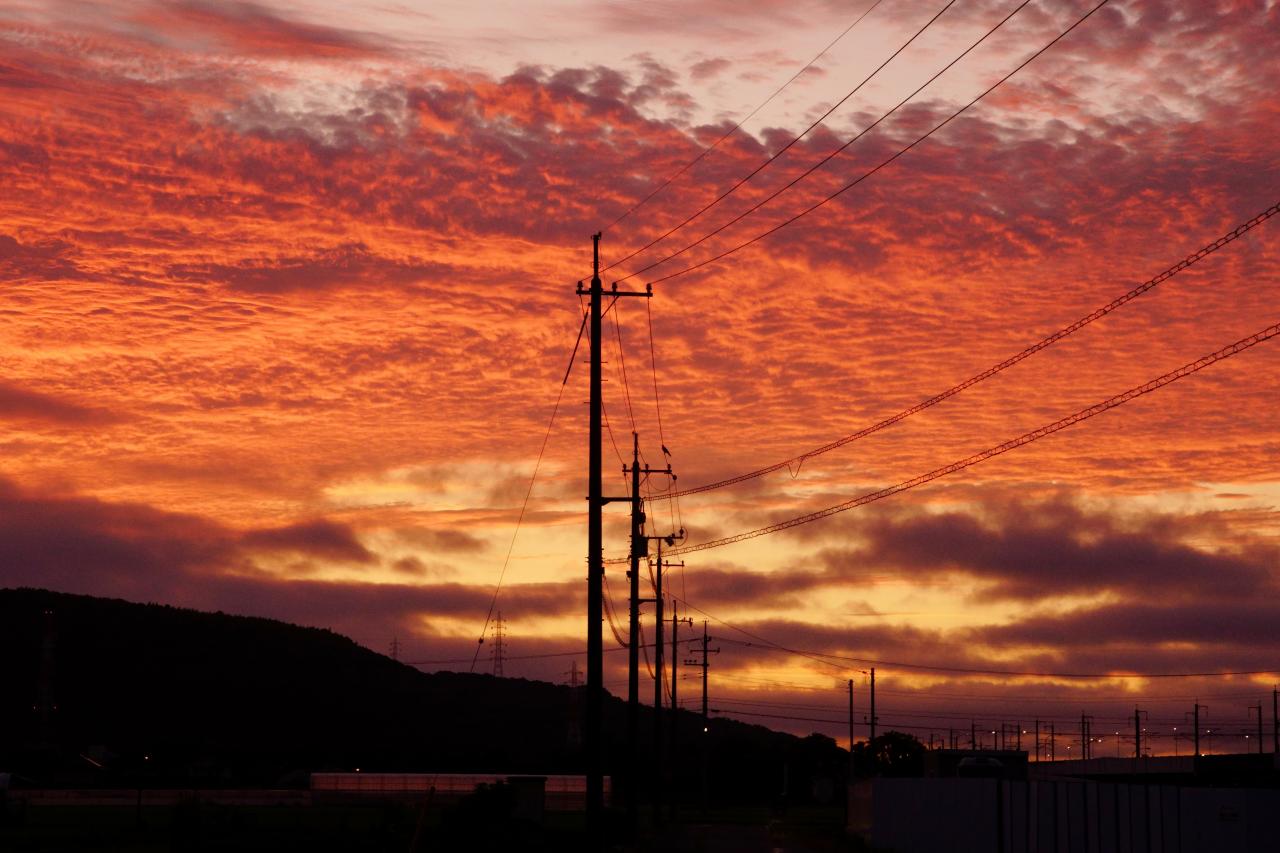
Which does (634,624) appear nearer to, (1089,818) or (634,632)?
(634,632)

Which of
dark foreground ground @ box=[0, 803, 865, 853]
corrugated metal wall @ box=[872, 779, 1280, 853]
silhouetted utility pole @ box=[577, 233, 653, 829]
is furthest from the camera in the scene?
dark foreground ground @ box=[0, 803, 865, 853]

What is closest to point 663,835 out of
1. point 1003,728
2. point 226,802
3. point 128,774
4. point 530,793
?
point 530,793

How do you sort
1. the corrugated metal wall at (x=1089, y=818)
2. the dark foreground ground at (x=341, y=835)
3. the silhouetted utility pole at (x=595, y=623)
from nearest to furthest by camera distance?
1. the corrugated metal wall at (x=1089, y=818)
2. the silhouetted utility pole at (x=595, y=623)
3. the dark foreground ground at (x=341, y=835)

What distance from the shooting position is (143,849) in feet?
181

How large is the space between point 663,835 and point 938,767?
14051 mm

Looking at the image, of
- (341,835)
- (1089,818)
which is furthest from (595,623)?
(341,835)

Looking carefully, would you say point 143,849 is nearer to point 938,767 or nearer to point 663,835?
point 663,835

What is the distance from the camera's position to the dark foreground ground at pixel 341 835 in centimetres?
5219

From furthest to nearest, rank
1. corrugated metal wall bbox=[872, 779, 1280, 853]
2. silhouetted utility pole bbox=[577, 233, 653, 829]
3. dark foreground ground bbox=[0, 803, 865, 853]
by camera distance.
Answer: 1. dark foreground ground bbox=[0, 803, 865, 853]
2. silhouetted utility pole bbox=[577, 233, 653, 829]
3. corrugated metal wall bbox=[872, 779, 1280, 853]

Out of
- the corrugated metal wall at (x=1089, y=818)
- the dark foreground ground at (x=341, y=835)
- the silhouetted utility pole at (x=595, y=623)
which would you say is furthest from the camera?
the dark foreground ground at (x=341, y=835)

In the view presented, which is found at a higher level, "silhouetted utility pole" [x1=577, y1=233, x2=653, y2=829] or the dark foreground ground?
"silhouetted utility pole" [x1=577, y1=233, x2=653, y2=829]

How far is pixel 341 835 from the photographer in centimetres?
6047

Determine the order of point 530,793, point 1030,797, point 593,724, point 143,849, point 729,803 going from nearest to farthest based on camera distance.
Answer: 1. point 1030,797
2. point 593,724
3. point 143,849
4. point 530,793
5. point 729,803

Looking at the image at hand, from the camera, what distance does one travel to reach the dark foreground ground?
52.2 meters
